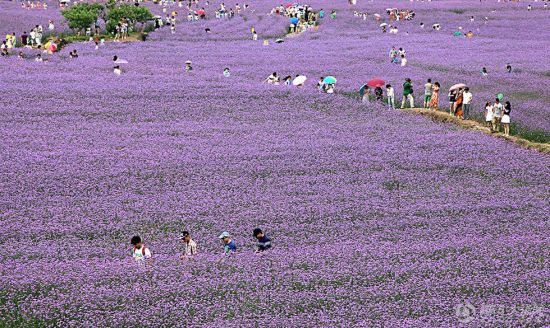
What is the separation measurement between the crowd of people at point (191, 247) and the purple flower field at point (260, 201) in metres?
0.23

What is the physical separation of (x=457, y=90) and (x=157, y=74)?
1493cm

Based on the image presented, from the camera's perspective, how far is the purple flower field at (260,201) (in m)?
13.9

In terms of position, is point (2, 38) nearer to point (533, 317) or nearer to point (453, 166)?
point (453, 166)

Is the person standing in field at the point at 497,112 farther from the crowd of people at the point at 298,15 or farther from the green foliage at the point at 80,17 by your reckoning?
the crowd of people at the point at 298,15

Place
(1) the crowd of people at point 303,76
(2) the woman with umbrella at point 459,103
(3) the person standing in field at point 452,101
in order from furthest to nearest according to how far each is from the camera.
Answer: (3) the person standing in field at point 452,101 → (1) the crowd of people at point 303,76 → (2) the woman with umbrella at point 459,103

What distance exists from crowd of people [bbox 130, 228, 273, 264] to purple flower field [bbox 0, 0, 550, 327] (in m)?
0.23

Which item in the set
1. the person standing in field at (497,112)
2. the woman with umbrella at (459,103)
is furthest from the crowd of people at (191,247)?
the woman with umbrella at (459,103)

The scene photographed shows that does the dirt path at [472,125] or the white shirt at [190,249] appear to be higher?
the dirt path at [472,125]

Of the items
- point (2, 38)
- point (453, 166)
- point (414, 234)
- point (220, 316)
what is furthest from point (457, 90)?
point (2, 38)

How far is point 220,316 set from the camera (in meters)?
13.3

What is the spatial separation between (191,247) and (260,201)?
446 cm

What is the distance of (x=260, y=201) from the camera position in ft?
66.8

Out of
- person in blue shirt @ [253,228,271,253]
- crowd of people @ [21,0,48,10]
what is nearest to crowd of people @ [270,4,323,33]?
crowd of people @ [21,0,48,10]

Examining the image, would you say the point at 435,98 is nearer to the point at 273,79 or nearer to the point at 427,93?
the point at 427,93
